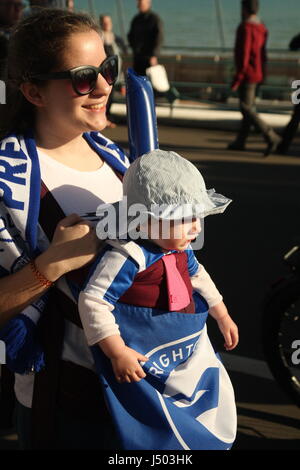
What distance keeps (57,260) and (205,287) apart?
0.47 meters

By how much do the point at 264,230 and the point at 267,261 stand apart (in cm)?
92

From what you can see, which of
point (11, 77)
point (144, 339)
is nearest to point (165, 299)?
point (144, 339)

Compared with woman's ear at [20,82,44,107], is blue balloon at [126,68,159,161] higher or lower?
lower

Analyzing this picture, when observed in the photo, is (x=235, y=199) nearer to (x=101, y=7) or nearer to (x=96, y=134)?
(x=96, y=134)

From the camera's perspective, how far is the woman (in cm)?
196

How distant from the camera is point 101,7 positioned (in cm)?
2241

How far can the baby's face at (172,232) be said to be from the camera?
191cm

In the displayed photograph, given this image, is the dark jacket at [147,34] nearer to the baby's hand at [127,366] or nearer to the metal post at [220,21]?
the metal post at [220,21]

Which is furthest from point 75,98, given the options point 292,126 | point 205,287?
point 292,126

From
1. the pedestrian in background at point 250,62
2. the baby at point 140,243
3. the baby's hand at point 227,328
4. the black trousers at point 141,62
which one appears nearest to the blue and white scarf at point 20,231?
the baby at point 140,243

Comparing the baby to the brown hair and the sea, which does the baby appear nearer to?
the brown hair

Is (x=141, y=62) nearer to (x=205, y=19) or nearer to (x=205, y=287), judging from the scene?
(x=205, y=19)

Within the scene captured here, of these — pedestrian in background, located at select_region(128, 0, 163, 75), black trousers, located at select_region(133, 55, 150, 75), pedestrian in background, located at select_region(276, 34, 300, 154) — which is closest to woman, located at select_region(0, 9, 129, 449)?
pedestrian in background, located at select_region(276, 34, 300, 154)

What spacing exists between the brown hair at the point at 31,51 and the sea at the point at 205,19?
1556 centimetres
